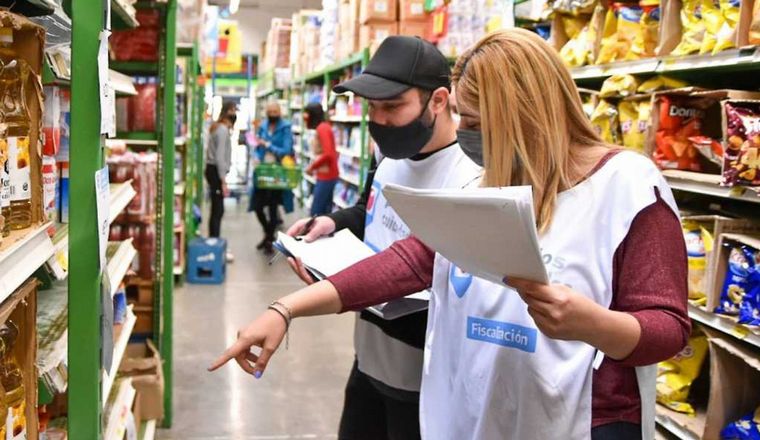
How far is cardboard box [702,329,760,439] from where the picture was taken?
283 centimetres

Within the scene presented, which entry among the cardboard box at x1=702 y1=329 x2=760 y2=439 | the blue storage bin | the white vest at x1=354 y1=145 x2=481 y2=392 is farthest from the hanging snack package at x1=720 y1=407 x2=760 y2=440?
the blue storage bin

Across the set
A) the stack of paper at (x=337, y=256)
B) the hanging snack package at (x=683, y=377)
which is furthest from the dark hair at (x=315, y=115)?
the stack of paper at (x=337, y=256)

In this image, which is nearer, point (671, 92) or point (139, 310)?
point (671, 92)

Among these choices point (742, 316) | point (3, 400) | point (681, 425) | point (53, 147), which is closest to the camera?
point (3, 400)

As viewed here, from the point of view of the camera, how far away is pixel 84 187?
162cm

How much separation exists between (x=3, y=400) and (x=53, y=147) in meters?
0.64

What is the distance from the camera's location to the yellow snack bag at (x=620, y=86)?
3332mm

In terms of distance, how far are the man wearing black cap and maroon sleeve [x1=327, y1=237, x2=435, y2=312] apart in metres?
0.35

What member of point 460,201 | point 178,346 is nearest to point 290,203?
point 178,346

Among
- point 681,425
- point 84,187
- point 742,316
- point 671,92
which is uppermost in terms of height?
point 671,92

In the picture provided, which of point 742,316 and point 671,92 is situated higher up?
point 671,92

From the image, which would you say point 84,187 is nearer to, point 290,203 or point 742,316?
point 742,316

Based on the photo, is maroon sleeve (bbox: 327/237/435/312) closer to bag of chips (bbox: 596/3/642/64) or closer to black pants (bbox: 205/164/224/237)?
bag of chips (bbox: 596/3/642/64)

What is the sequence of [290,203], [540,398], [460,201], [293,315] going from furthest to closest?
[290,203], [293,315], [540,398], [460,201]
